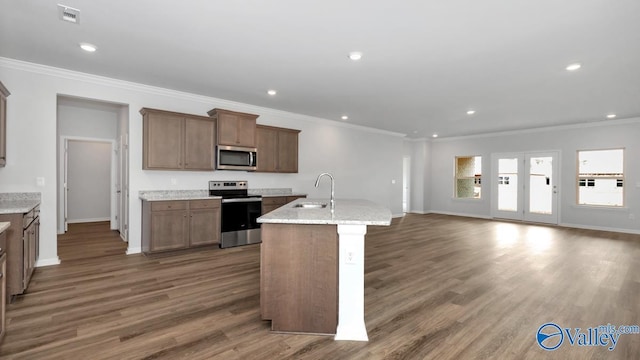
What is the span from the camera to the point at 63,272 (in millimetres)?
3748

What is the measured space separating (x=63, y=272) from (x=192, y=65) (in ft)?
9.95

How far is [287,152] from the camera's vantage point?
620 centimetres

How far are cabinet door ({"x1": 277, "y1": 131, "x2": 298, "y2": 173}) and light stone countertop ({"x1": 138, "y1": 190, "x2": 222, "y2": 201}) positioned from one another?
1565mm

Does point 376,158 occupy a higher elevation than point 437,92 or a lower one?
lower

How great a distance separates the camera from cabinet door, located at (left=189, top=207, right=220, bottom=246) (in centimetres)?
469

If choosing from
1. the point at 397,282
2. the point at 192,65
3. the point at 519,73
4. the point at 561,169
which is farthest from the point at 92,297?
the point at 561,169

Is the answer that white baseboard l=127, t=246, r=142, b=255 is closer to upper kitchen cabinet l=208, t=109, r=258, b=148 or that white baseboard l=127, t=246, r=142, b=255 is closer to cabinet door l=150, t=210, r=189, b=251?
cabinet door l=150, t=210, r=189, b=251

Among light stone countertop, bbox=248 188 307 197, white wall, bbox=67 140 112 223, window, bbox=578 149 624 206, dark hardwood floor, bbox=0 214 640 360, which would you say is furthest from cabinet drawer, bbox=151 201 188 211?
window, bbox=578 149 624 206

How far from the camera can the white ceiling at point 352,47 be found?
256 cm

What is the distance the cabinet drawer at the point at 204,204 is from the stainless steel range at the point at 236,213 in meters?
0.12

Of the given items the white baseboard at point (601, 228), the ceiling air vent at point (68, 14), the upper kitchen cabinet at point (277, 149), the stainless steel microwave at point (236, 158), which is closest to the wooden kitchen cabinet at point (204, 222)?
the stainless steel microwave at point (236, 158)

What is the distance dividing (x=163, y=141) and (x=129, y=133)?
20.8 inches

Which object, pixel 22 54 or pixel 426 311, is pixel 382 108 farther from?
pixel 22 54

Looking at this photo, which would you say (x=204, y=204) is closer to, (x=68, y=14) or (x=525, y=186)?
(x=68, y=14)
